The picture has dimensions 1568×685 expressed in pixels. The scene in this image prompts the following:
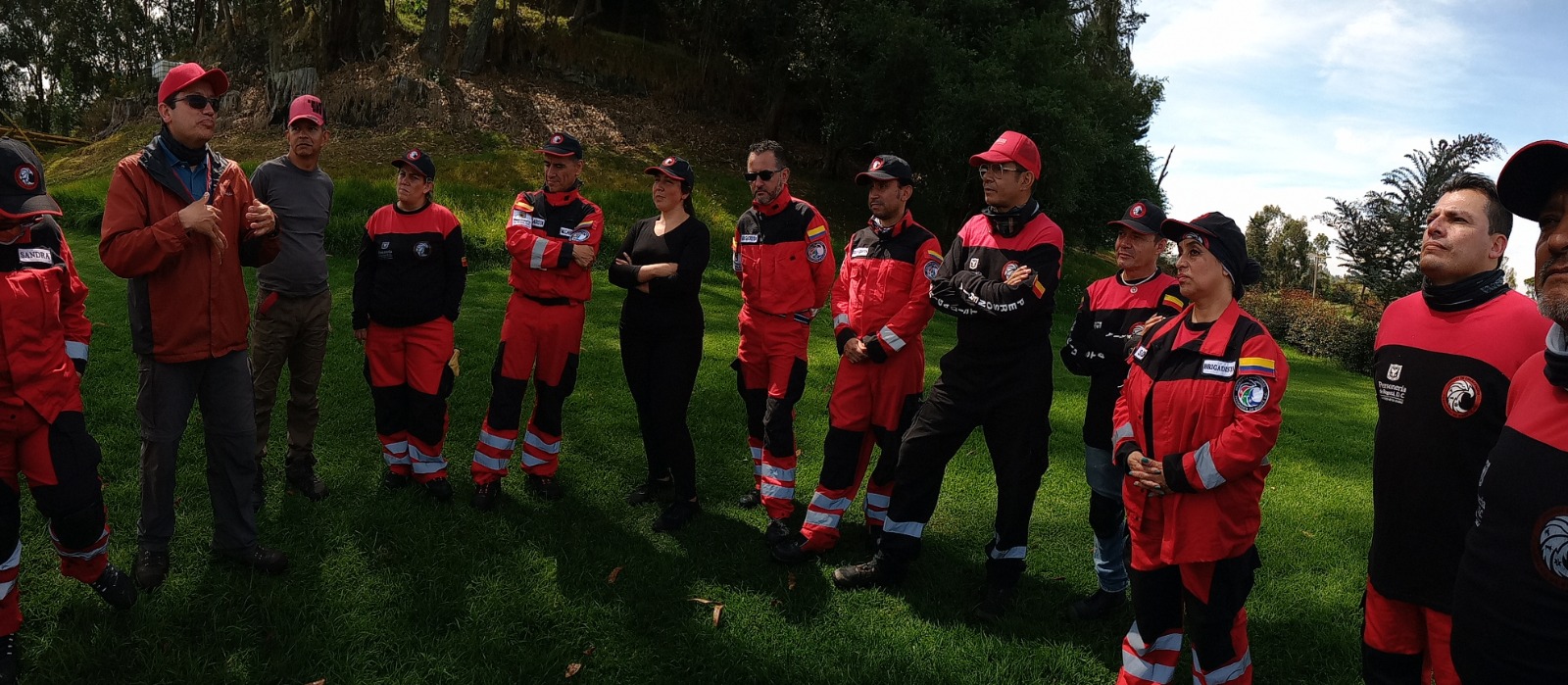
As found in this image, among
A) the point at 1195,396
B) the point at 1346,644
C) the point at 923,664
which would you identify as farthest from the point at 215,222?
the point at 1346,644

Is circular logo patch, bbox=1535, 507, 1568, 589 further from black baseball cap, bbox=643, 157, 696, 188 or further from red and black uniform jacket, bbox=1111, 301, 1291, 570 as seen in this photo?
black baseball cap, bbox=643, 157, 696, 188

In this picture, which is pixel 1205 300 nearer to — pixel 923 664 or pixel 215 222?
pixel 923 664

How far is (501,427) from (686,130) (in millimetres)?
19303

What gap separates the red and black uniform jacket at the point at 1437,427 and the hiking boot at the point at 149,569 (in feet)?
17.8

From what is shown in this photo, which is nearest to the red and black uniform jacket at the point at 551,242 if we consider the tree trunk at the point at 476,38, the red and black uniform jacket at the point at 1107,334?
the red and black uniform jacket at the point at 1107,334

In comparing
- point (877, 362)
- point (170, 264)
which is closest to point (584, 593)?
point (877, 362)

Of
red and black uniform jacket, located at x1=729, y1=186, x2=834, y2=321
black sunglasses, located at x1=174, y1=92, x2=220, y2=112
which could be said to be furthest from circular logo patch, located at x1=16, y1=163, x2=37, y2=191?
red and black uniform jacket, located at x1=729, y1=186, x2=834, y2=321

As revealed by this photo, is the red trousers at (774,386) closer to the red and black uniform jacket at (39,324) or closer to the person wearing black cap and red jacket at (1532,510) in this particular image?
the red and black uniform jacket at (39,324)

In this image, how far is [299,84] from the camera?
19.8 meters

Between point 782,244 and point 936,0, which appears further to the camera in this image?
point 936,0

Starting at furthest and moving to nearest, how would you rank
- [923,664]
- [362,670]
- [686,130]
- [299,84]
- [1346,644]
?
1. [686,130]
2. [299,84]
3. [1346,644]
4. [923,664]
5. [362,670]

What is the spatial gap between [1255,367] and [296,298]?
212 inches

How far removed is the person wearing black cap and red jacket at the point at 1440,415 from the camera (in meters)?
2.82

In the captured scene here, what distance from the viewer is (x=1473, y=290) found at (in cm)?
289
